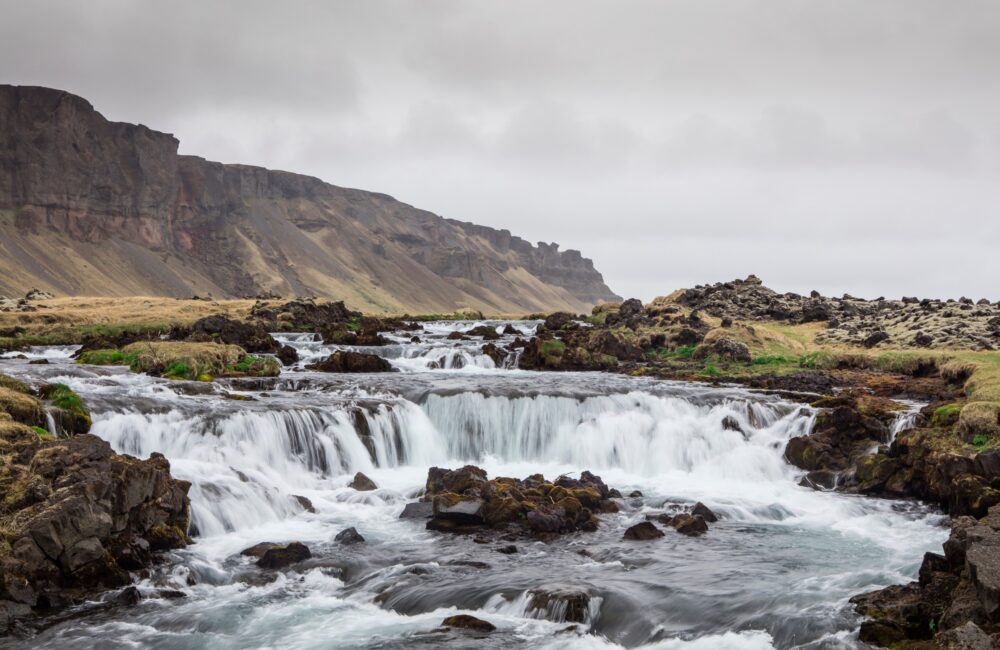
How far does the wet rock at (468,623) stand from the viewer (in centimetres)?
1191

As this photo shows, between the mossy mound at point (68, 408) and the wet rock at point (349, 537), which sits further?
the mossy mound at point (68, 408)

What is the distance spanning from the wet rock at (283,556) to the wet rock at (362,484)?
17.7 ft

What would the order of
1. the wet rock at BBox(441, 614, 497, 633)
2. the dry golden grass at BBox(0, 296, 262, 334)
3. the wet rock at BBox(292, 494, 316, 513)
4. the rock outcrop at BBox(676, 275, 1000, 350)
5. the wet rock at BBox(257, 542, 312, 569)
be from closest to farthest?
the wet rock at BBox(441, 614, 497, 633) → the wet rock at BBox(257, 542, 312, 569) → the wet rock at BBox(292, 494, 316, 513) → the rock outcrop at BBox(676, 275, 1000, 350) → the dry golden grass at BBox(0, 296, 262, 334)

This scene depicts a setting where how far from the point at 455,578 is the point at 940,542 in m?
9.48

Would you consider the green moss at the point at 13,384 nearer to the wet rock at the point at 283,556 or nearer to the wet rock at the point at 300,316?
the wet rock at the point at 283,556

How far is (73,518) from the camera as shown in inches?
505

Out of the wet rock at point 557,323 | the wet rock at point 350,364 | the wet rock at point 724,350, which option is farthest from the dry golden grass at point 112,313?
the wet rock at point 724,350

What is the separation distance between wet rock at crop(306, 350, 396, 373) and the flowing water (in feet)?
13.1

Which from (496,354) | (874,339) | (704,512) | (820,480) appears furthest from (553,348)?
(704,512)

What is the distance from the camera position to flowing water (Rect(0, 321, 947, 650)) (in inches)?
475

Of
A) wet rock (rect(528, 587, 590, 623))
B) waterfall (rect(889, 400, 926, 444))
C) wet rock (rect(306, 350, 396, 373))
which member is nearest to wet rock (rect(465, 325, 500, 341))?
wet rock (rect(306, 350, 396, 373))

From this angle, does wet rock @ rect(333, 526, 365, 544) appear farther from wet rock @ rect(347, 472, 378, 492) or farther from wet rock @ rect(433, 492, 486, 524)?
wet rock @ rect(347, 472, 378, 492)

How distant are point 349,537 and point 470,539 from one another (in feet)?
7.92

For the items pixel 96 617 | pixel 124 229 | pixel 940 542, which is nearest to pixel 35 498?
pixel 96 617
